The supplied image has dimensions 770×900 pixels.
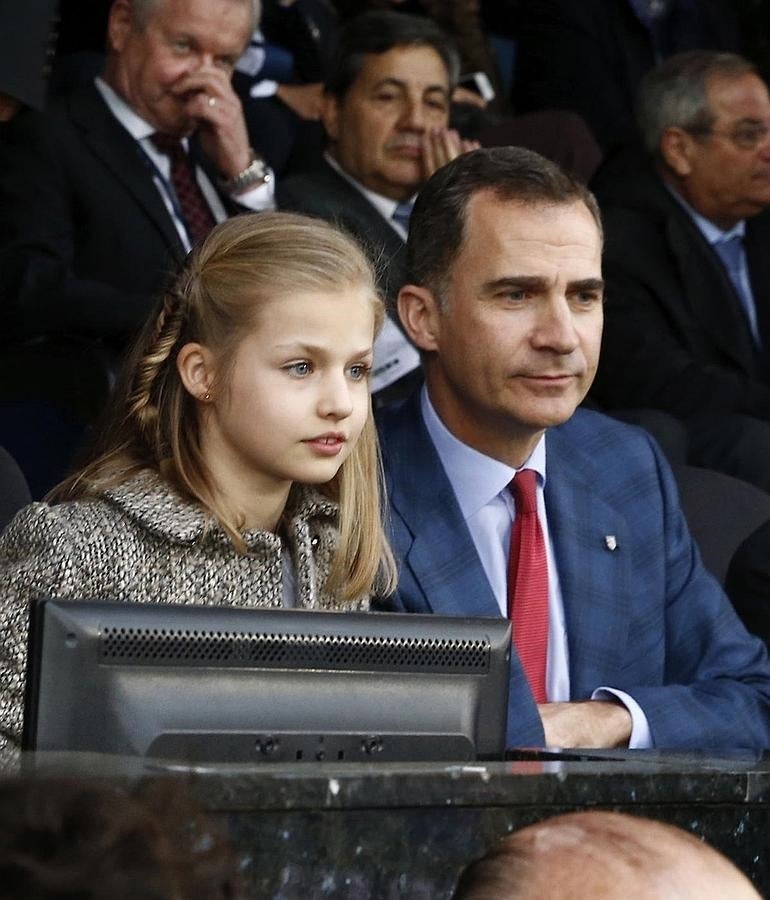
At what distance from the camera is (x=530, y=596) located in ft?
9.43

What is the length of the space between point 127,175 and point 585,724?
2.14m

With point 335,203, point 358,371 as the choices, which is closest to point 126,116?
point 335,203

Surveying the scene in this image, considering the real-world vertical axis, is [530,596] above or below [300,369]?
below

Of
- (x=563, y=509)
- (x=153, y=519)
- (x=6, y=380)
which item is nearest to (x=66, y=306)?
(x=6, y=380)

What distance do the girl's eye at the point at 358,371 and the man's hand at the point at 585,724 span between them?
0.54 metres

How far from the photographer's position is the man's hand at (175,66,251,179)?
14.8 feet

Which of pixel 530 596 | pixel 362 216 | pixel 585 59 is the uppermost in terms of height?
pixel 585 59

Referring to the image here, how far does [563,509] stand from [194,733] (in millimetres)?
1341

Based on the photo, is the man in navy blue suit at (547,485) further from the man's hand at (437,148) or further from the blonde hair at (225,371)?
the man's hand at (437,148)

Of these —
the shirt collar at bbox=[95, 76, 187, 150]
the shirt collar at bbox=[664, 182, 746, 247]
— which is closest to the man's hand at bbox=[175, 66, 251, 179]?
the shirt collar at bbox=[95, 76, 187, 150]

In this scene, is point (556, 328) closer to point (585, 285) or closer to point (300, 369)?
point (585, 285)


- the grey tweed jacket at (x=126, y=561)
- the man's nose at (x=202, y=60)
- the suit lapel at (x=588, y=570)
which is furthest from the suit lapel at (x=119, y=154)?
the grey tweed jacket at (x=126, y=561)

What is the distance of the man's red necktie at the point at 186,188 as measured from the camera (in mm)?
4516

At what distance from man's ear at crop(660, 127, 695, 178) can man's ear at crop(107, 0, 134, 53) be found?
1.80 m
